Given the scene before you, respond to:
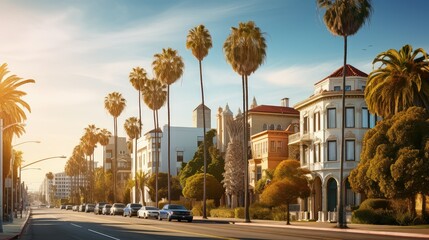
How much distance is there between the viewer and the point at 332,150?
206 ft

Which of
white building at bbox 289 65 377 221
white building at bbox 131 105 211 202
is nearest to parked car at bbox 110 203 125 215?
white building at bbox 131 105 211 202

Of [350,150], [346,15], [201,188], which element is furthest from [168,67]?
[346,15]

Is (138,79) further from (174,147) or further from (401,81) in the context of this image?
(401,81)

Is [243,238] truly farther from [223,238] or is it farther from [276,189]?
[276,189]

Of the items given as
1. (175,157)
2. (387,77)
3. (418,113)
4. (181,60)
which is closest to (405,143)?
(418,113)

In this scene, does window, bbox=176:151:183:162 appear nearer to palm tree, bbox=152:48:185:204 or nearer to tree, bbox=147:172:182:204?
tree, bbox=147:172:182:204

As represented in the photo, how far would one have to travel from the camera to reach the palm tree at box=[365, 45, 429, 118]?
49656mm

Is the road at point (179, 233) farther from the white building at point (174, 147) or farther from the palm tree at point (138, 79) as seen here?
the white building at point (174, 147)

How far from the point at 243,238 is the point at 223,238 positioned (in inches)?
41.1

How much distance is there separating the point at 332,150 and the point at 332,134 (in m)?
1.62

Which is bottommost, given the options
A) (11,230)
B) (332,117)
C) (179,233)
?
(11,230)

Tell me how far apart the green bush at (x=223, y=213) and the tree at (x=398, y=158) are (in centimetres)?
2384

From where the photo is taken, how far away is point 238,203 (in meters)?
83.9

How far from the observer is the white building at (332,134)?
6203 cm
